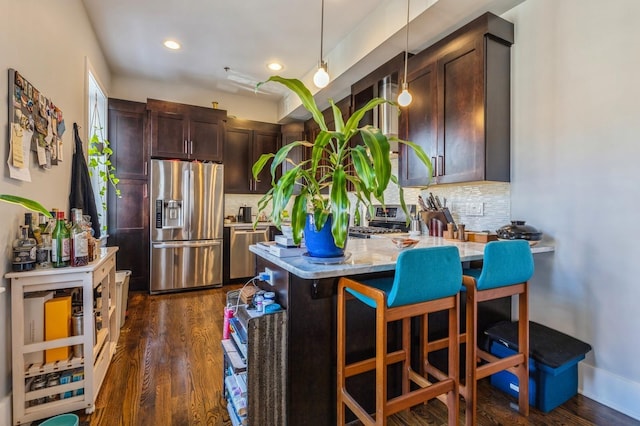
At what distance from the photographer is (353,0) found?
2.61 metres

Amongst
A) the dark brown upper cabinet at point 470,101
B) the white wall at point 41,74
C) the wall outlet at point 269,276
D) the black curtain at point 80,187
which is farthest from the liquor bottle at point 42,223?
the dark brown upper cabinet at point 470,101

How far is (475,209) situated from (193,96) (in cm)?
435

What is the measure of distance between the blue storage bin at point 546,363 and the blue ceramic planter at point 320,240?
1.30 meters

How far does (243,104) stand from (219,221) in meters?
2.13

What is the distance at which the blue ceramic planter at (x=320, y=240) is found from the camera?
137cm

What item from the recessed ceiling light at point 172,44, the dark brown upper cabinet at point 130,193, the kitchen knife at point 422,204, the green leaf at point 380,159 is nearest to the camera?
the green leaf at point 380,159

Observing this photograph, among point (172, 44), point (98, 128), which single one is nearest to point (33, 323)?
point (98, 128)

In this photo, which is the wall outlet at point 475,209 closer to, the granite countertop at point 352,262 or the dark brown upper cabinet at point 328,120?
the granite countertop at point 352,262

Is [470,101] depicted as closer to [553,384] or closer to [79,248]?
[553,384]

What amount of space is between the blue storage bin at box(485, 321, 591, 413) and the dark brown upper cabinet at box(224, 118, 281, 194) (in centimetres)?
382

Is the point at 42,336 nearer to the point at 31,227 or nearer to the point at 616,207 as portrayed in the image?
the point at 31,227

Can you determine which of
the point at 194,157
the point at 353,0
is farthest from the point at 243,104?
the point at 353,0

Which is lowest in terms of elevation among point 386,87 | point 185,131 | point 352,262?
point 352,262

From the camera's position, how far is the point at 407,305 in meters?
1.26
